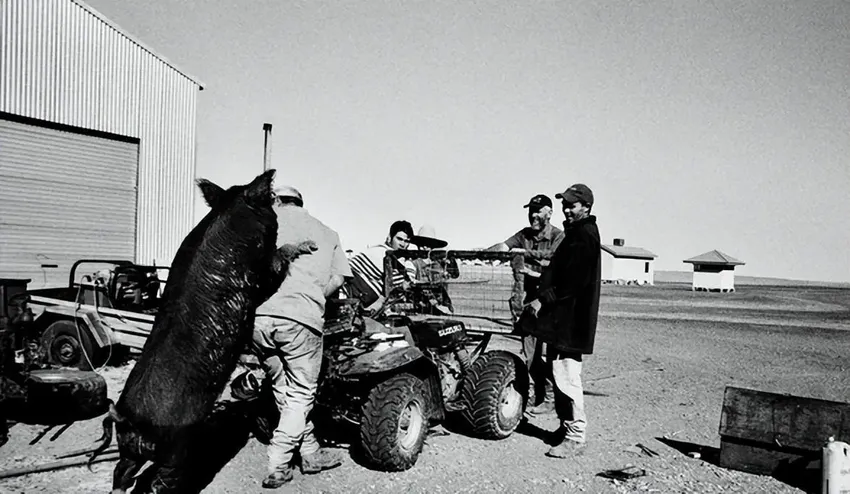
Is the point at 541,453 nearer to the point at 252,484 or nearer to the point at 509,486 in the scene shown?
the point at 509,486

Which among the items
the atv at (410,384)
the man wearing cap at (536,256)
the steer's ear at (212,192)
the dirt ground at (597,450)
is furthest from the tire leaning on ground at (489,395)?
the steer's ear at (212,192)

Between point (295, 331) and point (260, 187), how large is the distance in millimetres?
1168

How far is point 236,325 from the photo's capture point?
4.71 m

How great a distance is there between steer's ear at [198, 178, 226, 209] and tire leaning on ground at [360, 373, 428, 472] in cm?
206

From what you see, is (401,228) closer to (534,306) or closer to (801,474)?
(534,306)

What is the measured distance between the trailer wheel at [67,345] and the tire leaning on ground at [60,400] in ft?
8.05

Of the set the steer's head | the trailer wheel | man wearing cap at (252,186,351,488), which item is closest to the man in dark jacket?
man wearing cap at (252,186,351,488)

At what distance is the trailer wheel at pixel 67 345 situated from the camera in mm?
9547

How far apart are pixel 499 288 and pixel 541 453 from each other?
188 centimetres

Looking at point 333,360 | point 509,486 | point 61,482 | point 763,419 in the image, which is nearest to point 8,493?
point 61,482

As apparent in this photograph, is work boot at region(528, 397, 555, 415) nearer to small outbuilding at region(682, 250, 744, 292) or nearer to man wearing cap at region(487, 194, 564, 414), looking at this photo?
man wearing cap at region(487, 194, 564, 414)

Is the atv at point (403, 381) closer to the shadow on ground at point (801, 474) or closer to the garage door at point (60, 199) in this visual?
the shadow on ground at point (801, 474)

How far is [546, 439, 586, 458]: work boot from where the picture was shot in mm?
6137

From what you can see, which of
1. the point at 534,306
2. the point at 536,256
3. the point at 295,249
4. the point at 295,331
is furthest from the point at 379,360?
the point at 536,256
